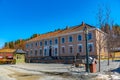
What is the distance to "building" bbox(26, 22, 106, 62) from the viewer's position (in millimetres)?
44000

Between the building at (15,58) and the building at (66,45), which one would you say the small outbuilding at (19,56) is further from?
the building at (66,45)

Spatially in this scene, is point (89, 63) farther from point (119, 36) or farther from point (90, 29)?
point (119, 36)

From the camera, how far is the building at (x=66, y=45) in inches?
1732

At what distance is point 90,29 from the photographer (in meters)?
44.4

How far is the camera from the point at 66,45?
50.3m

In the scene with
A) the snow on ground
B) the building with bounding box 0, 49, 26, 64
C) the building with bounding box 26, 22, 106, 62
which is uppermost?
the building with bounding box 26, 22, 106, 62

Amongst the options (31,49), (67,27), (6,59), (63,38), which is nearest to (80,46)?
(63,38)

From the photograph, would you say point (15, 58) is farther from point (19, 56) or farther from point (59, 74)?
point (59, 74)

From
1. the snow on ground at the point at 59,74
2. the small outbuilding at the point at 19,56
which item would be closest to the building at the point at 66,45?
the small outbuilding at the point at 19,56

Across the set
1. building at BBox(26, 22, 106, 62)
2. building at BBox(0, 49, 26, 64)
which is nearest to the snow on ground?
building at BBox(26, 22, 106, 62)

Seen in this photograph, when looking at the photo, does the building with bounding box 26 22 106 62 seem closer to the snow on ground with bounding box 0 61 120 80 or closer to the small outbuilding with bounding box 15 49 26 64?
the small outbuilding with bounding box 15 49 26 64

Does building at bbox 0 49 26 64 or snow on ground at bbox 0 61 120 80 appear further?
building at bbox 0 49 26 64

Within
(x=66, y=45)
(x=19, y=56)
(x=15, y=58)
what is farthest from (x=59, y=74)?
(x=66, y=45)

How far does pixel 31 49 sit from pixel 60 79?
52552 millimetres
